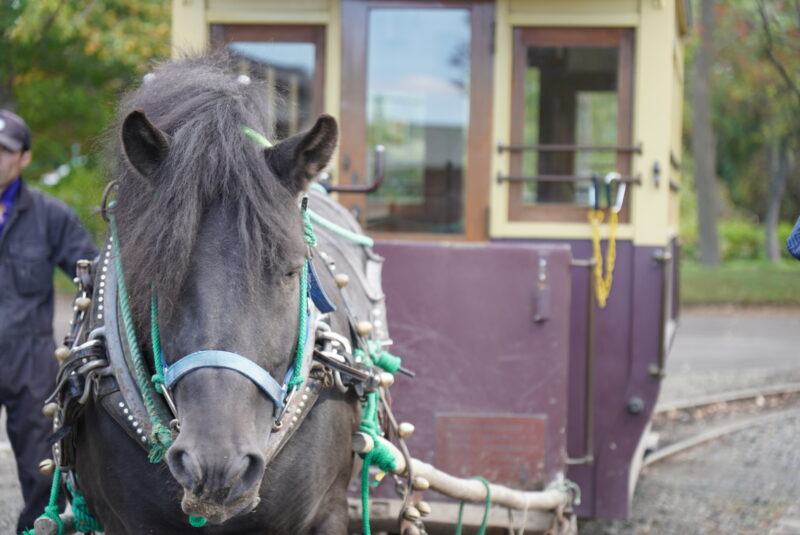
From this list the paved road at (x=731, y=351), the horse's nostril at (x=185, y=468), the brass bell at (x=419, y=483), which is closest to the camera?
the horse's nostril at (x=185, y=468)

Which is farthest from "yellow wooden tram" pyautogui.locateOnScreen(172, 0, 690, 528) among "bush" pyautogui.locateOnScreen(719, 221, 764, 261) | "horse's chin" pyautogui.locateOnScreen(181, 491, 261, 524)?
"bush" pyautogui.locateOnScreen(719, 221, 764, 261)

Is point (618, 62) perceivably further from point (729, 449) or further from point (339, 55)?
point (729, 449)

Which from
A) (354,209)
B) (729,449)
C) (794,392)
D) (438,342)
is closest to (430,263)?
(438,342)

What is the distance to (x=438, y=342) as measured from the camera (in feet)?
13.4

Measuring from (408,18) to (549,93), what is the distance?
759 millimetres

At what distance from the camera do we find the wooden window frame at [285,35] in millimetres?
4902

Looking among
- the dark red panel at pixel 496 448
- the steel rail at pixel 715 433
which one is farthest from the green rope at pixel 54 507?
the steel rail at pixel 715 433

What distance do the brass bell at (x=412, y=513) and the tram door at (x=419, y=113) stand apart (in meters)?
1.95

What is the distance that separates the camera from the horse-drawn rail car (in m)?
4.63

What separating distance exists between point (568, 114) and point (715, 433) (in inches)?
144

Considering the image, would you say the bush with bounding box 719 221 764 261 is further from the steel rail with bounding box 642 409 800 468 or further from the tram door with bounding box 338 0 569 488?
the tram door with bounding box 338 0 569 488

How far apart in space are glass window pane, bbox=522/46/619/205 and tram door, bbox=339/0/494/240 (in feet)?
0.72

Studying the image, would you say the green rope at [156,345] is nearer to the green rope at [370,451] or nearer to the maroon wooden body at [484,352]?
the green rope at [370,451]

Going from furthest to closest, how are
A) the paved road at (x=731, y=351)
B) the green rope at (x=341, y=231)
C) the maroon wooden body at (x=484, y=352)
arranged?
the paved road at (x=731, y=351) < the maroon wooden body at (x=484, y=352) < the green rope at (x=341, y=231)
